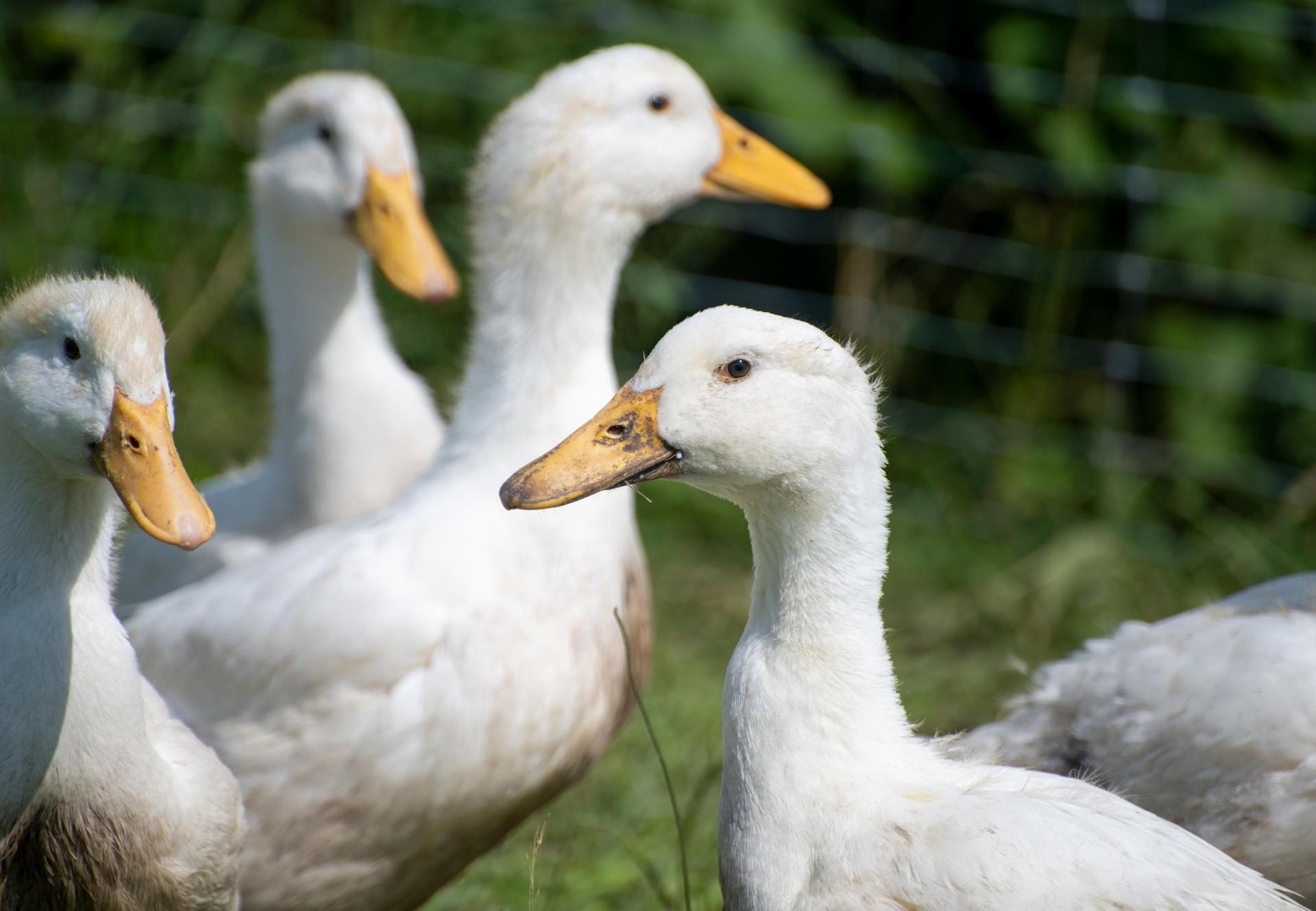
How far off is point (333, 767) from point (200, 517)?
68 cm

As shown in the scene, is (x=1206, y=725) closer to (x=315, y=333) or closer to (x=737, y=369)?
(x=737, y=369)

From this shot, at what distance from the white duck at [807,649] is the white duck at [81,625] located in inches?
21.5

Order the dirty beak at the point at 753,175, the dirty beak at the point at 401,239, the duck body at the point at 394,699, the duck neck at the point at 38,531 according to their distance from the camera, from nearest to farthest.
→ the duck neck at the point at 38,531 → the duck body at the point at 394,699 → the dirty beak at the point at 753,175 → the dirty beak at the point at 401,239

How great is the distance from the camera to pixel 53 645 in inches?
87.3

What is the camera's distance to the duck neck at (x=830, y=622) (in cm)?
211

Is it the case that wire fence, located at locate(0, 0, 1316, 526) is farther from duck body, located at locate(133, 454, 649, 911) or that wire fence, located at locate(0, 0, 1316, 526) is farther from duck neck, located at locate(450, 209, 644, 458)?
duck body, located at locate(133, 454, 649, 911)

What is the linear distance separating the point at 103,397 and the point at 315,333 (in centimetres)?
155

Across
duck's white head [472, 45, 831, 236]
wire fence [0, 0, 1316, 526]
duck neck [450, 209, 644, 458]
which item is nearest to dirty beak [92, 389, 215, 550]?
duck neck [450, 209, 644, 458]

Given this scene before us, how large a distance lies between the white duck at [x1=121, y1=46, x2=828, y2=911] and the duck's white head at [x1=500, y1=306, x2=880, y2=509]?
66 centimetres

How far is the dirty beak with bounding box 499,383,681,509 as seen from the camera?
2086 mm

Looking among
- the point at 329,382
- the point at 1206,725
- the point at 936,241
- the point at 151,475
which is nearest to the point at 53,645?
the point at 151,475

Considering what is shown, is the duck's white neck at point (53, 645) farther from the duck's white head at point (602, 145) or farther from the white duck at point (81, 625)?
the duck's white head at point (602, 145)

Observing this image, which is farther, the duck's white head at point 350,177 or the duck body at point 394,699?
the duck's white head at point 350,177

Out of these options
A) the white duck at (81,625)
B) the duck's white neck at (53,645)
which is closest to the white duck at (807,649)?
the white duck at (81,625)
